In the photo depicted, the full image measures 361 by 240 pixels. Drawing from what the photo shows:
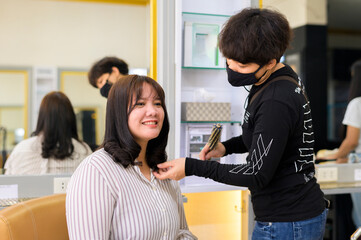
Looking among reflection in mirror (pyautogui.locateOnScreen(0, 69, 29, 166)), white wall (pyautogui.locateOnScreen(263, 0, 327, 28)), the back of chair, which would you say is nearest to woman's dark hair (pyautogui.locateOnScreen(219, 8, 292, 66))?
the back of chair

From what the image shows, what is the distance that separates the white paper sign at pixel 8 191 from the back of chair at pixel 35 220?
32.4 inches

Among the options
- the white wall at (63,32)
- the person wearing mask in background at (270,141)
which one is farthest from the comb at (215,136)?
the white wall at (63,32)

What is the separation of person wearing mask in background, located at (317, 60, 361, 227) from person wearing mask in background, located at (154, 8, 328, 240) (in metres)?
1.55

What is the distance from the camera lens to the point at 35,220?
4.15 ft

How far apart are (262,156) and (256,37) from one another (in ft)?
1.34

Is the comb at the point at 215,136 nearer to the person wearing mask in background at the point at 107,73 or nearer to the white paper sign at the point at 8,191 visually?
the person wearing mask in background at the point at 107,73

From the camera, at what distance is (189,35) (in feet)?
A: 7.42

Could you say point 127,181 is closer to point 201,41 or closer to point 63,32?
point 201,41

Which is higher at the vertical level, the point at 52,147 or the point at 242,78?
the point at 242,78

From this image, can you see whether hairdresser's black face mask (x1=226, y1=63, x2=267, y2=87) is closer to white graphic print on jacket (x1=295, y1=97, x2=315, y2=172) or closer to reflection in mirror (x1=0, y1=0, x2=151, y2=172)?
white graphic print on jacket (x1=295, y1=97, x2=315, y2=172)

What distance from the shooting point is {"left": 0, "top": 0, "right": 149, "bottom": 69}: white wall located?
10.8 ft

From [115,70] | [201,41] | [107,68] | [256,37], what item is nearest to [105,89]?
[115,70]

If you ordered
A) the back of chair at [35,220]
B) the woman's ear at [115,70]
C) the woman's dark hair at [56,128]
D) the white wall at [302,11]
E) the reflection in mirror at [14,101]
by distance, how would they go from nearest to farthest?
the back of chair at [35,220]
the woman's dark hair at [56,128]
the woman's ear at [115,70]
the white wall at [302,11]
the reflection in mirror at [14,101]

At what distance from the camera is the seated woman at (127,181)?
→ 1.22 metres
